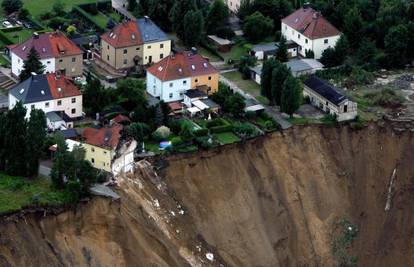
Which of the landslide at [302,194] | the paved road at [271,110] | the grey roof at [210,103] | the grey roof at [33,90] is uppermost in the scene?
the grey roof at [33,90]

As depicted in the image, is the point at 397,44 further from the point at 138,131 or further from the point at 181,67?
the point at 138,131

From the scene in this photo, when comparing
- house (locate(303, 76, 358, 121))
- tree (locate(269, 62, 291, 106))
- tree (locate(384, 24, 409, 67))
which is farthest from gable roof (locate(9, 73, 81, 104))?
tree (locate(384, 24, 409, 67))

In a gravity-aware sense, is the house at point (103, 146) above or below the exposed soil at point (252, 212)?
above

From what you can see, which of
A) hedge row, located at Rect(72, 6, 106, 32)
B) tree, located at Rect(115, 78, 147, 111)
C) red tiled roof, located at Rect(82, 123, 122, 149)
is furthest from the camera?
hedge row, located at Rect(72, 6, 106, 32)

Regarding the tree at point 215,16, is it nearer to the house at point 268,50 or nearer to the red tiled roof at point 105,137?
the house at point 268,50

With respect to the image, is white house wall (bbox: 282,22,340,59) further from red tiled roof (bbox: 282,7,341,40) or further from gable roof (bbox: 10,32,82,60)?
gable roof (bbox: 10,32,82,60)

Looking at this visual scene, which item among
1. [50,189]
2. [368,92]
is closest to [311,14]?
[368,92]

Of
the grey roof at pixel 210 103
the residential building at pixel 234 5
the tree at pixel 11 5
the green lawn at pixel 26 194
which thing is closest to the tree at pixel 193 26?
the residential building at pixel 234 5

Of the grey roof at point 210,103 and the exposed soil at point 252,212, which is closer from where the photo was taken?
the exposed soil at point 252,212
